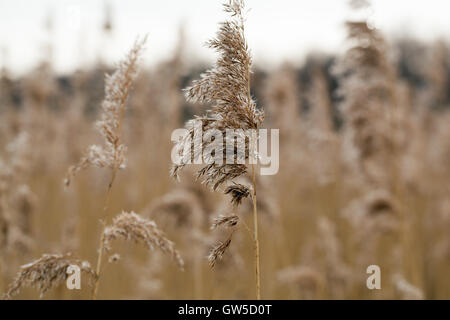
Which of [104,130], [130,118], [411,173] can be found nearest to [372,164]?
[411,173]

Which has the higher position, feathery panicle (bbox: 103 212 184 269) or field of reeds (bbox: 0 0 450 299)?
field of reeds (bbox: 0 0 450 299)

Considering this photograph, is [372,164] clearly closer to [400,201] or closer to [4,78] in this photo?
[400,201]

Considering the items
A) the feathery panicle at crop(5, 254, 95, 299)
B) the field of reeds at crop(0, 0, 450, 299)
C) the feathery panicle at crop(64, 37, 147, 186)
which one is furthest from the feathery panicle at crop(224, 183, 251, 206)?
the feathery panicle at crop(5, 254, 95, 299)

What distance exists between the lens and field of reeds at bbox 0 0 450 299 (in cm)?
151

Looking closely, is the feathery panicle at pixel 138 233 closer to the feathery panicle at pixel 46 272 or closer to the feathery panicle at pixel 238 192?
the feathery panicle at pixel 46 272

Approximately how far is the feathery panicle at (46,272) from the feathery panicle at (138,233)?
0.52 feet

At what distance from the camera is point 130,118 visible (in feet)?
21.2

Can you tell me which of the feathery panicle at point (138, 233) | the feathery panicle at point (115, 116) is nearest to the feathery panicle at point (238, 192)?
the feathery panicle at point (138, 233)

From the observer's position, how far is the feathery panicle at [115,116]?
1598mm

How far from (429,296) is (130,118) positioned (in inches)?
196

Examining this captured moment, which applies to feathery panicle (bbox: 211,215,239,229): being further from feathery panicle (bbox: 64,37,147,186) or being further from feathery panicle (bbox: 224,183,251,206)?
feathery panicle (bbox: 64,37,147,186)

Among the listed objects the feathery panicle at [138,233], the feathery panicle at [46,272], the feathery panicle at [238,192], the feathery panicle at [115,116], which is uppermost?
the feathery panicle at [115,116]

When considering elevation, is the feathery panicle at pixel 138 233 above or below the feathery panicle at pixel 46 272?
above

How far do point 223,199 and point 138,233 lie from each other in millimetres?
2014
